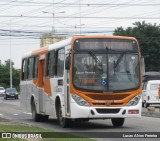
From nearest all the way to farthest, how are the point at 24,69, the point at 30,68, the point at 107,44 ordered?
the point at 107,44, the point at 30,68, the point at 24,69

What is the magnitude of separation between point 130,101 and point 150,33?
58.1 m

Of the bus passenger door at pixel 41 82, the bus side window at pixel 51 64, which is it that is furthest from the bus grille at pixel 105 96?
the bus passenger door at pixel 41 82

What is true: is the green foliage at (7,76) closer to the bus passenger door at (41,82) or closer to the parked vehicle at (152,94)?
the parked vehicle at (152,94)

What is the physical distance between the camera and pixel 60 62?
2178 cm

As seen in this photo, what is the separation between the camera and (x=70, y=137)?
16875mm

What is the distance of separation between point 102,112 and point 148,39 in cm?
5768

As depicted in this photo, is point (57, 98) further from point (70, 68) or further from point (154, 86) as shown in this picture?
point (154, 86)

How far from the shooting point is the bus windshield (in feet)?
66.5

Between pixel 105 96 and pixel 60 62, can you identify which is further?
pixel 60 62

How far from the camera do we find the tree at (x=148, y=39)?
250 ft

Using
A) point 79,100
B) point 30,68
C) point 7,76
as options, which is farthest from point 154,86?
point 7,76

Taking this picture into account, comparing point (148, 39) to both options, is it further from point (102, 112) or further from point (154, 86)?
point (102, 112)

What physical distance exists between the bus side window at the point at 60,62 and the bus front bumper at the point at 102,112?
72.1 inches

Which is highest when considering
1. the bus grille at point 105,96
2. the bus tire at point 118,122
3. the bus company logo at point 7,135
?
the bus grille at point 105,96
